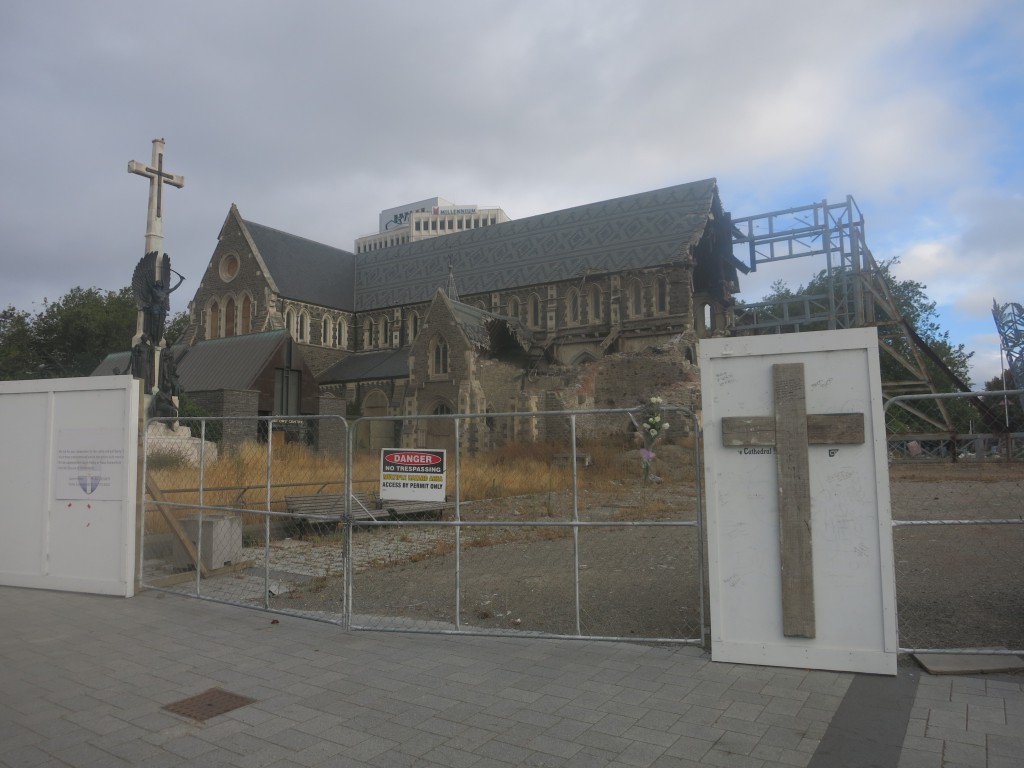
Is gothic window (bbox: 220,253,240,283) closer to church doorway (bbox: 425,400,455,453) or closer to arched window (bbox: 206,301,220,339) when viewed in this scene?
arched window (bbox: 206,301,220,339)

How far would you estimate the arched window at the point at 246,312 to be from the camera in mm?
42250

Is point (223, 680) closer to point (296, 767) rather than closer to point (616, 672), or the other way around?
point (296, 767)

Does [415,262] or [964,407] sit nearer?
[964,407]

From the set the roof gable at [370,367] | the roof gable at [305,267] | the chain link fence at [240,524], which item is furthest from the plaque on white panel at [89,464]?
the roof gable at [305,267]

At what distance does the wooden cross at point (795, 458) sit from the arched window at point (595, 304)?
32.8 metres

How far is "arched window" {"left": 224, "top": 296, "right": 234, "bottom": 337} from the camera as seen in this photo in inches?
1708

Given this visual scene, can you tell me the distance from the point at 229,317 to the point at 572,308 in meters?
21.2

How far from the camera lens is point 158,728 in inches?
170

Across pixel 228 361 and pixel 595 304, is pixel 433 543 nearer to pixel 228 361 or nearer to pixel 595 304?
pixel 228 361

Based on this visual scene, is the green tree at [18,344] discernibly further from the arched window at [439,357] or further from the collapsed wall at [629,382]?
the collapsed wall at [629,382]

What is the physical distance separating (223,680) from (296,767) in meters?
1.77

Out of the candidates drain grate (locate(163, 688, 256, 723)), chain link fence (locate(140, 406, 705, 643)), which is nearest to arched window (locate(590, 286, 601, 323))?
chain link fence (locate(140, 406, 705, 643))

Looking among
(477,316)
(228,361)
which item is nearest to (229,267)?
(228,361)

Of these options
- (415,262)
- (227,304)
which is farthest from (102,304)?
(415,262)
